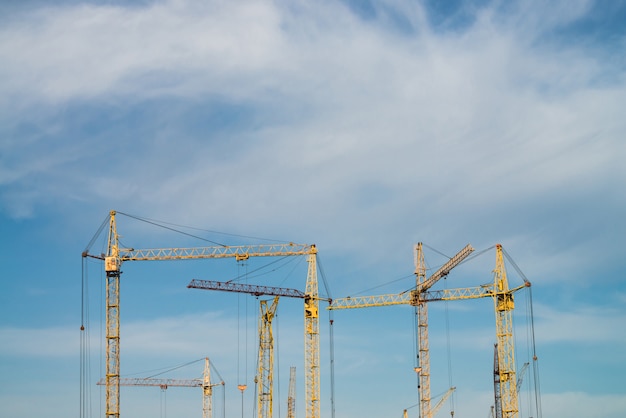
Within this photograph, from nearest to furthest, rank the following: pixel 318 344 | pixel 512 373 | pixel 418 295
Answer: pixel 512 373 → pixel 318 344 → pixel 418 295

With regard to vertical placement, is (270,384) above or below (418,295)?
below

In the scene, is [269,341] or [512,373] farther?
[269,341]

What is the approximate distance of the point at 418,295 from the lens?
632 feet

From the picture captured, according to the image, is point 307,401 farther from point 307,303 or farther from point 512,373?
point 512,373

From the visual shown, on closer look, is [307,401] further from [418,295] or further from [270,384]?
[418,295]

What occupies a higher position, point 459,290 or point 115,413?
point 459,290

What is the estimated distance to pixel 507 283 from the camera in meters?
172

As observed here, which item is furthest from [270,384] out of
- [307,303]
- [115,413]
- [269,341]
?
[115,413]

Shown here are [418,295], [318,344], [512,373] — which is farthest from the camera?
[418,295]

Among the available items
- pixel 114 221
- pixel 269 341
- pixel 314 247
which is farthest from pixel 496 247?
pixel 114 221

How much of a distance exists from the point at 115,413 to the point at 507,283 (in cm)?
6720

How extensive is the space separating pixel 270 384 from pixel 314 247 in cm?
2819

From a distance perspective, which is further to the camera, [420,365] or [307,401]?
[420,365]

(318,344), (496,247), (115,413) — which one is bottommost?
(115,413)
